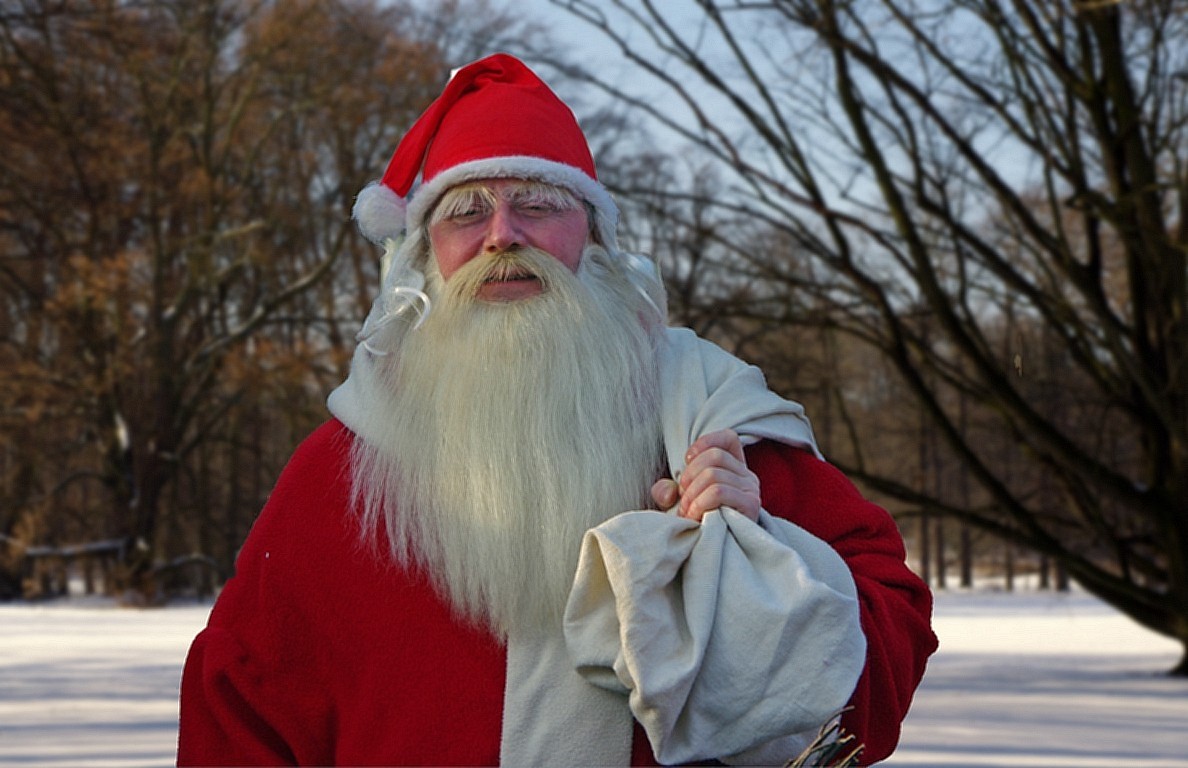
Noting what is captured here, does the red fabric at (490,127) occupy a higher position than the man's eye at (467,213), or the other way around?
the red fabric at (490,127)

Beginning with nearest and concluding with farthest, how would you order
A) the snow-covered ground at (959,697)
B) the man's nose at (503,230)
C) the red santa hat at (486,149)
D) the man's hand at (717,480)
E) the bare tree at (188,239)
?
the man's hand at (717,480), the man's nose at (503,230), the red santa hat at (486,149), the snow-covered ground at (959,697), the bare tree at (188,239)

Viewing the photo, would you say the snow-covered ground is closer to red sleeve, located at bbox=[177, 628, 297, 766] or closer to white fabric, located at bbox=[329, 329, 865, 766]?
red sleeve, located at bbox=[177, 628, 297, 766]

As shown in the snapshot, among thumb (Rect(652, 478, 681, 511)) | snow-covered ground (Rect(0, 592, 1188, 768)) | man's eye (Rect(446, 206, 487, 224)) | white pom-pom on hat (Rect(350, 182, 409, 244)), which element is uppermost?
white pom-pom on hat (Rect(350, 182, 409, 244))

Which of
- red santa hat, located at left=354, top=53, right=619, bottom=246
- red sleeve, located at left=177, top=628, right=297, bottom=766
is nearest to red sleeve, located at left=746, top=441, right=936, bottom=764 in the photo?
red santa hat, located at left=354, top=53, right=619, bottom=246

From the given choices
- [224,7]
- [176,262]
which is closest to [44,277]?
[176,262]

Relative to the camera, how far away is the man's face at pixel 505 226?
2.51 metres

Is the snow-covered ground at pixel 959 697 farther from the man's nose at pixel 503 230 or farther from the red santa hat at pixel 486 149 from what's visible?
the man's nose at pixel 503 230

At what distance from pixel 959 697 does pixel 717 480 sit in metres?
8.05

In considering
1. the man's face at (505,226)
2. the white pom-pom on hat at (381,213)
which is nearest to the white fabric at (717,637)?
the man's face at (505,226)

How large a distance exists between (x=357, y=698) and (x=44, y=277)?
2261cm

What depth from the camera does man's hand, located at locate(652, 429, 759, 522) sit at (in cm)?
208

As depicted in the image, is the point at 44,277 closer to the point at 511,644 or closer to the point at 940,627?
the point at 940,627

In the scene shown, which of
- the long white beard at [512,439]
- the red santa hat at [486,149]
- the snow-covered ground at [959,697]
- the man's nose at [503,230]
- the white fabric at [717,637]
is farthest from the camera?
the snow-covered ground at [959,697]

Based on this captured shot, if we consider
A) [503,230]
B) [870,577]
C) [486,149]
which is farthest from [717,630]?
[486,149]
